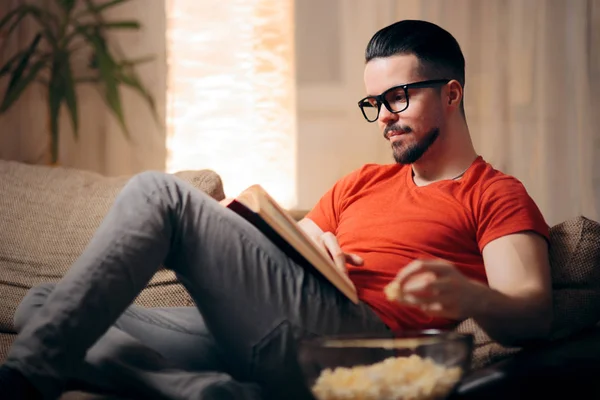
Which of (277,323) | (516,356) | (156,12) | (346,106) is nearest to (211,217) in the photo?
(277,323)

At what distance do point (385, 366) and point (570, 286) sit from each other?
0.63 meters

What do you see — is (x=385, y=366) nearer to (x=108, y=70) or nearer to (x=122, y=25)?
(x=108, y=70)

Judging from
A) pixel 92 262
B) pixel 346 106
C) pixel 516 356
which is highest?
pixel 346 106

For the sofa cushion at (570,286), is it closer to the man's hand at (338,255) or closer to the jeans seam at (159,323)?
the man's hand at (338,255)

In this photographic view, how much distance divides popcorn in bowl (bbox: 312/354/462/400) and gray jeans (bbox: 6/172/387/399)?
23cm

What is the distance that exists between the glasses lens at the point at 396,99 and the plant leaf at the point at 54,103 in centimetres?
169

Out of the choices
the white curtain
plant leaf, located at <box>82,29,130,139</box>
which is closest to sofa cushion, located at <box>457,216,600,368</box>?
the white curtain

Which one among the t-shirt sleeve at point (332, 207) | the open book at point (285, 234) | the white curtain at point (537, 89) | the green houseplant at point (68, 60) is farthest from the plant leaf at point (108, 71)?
the open book at point (285, 234)

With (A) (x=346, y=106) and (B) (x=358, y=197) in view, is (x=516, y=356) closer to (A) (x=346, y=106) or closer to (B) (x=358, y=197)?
(B) (x=358, y=197)

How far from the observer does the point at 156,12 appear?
10.2 feet

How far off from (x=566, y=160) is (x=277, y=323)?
1.77m

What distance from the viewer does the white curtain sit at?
270 centimetres

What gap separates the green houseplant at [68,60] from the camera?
294 centimetres

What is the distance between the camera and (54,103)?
115 inches
